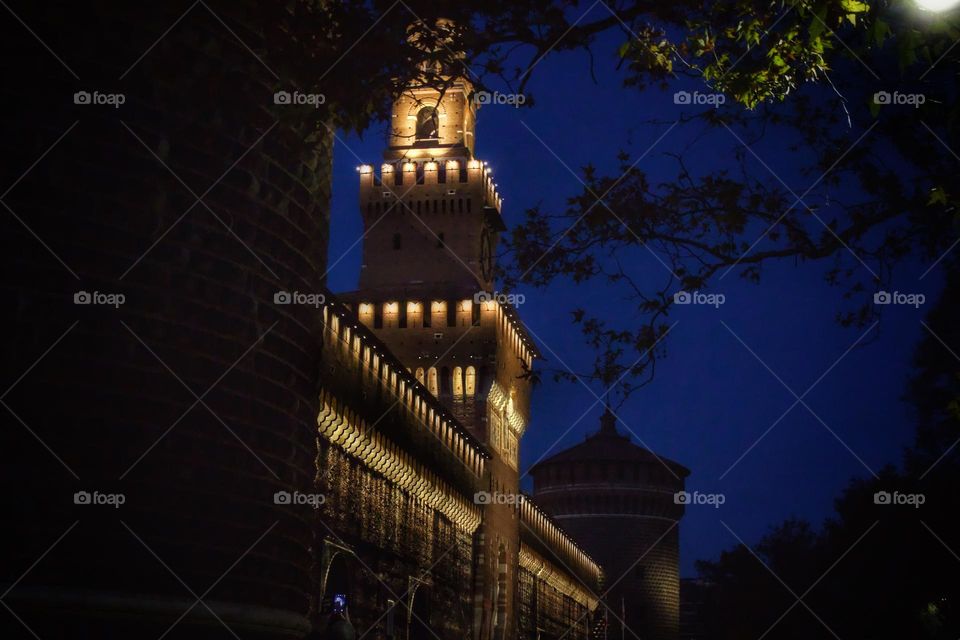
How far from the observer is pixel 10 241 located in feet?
20.2

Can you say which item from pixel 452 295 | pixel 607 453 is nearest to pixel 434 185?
pixel 452 295

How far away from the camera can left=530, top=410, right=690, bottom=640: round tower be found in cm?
6969

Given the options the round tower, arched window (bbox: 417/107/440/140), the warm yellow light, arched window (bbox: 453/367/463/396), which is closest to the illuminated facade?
arched window (bbox: 453/367/463/396)

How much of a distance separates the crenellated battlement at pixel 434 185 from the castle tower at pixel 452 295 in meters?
0.04

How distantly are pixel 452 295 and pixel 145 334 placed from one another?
40701mm

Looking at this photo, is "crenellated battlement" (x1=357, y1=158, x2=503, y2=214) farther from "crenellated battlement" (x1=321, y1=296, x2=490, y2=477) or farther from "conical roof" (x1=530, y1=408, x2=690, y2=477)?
"conical roof" (x1=530, y1=408, x2=690, y2=477)

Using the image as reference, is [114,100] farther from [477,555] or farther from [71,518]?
[477,555]

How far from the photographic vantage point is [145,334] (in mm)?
6473

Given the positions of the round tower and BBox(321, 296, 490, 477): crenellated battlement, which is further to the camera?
the round tower

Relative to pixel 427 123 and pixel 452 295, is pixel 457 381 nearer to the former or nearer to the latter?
pixel 452 295

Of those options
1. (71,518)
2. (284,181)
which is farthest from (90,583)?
(284,181)

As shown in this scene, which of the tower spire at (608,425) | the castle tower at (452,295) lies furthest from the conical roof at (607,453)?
the castle tower at (452,295)

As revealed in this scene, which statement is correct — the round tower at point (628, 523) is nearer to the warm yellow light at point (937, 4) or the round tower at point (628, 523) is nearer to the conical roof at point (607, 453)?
the conical roof at point (607, 453)

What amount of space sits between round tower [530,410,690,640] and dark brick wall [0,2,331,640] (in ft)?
209
